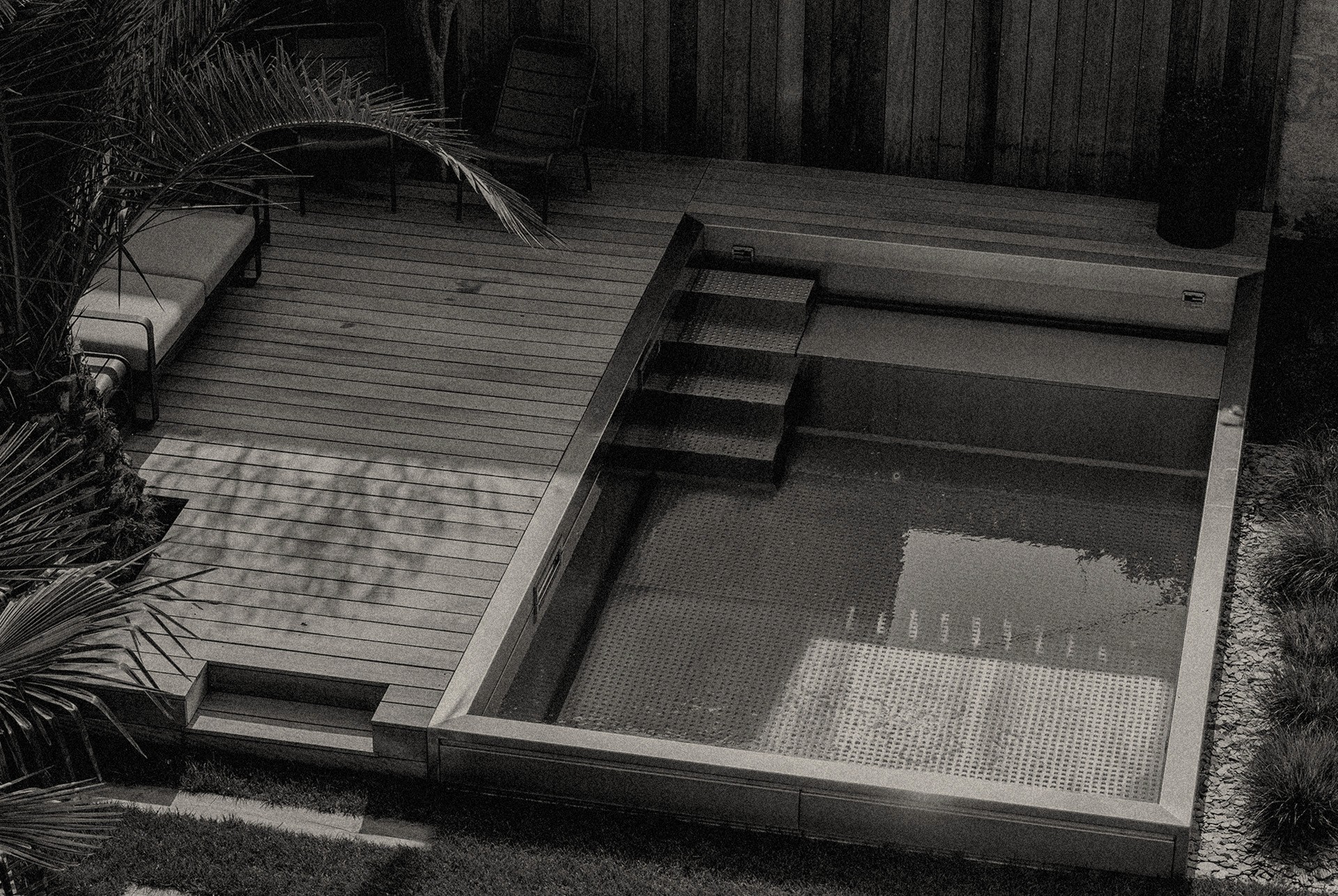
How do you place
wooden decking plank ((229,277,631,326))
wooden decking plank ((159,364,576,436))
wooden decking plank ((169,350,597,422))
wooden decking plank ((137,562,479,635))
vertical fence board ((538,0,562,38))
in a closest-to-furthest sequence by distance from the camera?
wooden decking plank ((137,562,479,635))
wooden decking plank ((159,364,576,436))
wooden decking plank ((169,350,597,422))
wooden decking plank ((229,277,631,326))
vertical fence board ((538,0,562,38))

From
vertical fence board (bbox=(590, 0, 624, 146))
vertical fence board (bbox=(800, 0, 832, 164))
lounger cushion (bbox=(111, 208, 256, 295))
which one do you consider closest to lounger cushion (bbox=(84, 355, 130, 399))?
lounger cushion (bbox=(111, 208, 256, 295))

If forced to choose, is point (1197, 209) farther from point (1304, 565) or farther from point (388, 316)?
point (388, 316)

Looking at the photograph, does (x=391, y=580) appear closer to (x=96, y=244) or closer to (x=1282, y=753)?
(x=96, y=244)

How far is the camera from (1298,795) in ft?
20.8

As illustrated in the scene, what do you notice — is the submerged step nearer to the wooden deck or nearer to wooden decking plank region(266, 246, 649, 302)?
the wooden deck

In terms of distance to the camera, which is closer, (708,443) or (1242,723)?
(1242,723)

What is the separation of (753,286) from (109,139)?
3994 millimetres

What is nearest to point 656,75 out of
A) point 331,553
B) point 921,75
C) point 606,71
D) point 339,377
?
point 606,71

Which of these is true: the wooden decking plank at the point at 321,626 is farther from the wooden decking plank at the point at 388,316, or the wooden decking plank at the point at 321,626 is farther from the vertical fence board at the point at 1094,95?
the vertical fence board at the point at 1094,95

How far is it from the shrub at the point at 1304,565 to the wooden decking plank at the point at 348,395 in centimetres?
313

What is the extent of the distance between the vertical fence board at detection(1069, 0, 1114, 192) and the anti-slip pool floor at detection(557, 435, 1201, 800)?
6.77 ft

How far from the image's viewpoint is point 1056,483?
8.73m

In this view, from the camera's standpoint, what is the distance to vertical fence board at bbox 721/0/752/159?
10.2 meters

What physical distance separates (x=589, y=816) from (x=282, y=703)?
1292 millimetres
